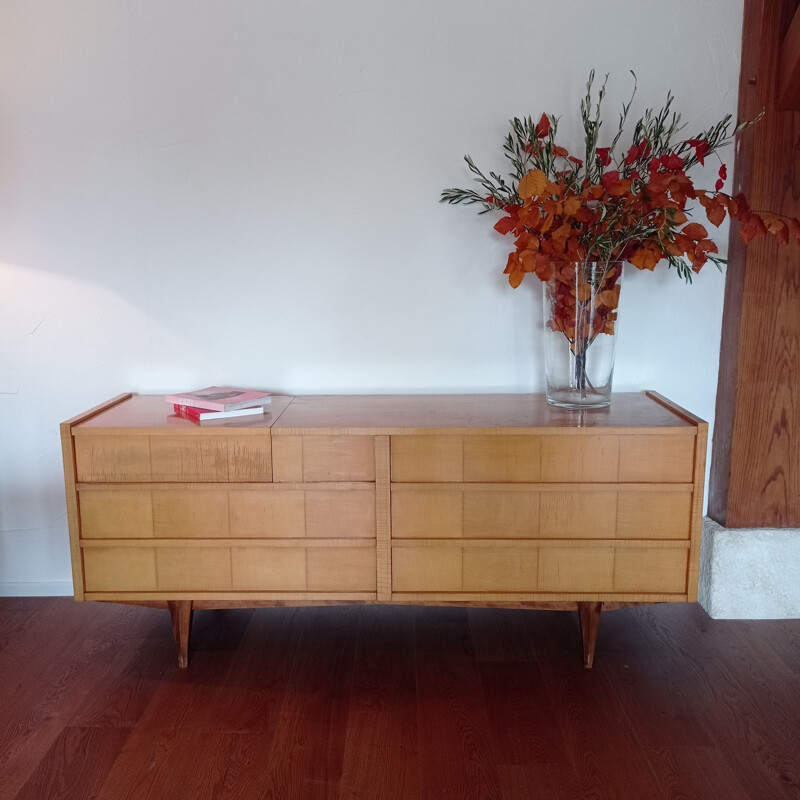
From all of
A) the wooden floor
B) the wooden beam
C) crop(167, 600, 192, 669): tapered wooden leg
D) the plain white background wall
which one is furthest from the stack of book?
the wooden beam

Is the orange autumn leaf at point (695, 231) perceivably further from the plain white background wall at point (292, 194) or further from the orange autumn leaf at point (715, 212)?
the plain white background wall at point (292, 194)

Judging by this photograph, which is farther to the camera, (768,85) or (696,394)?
(696,394)

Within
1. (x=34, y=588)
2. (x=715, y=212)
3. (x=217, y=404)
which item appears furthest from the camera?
(x=34, y=588)

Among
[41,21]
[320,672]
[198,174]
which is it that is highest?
[41,21]

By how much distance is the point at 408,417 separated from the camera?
191 cm

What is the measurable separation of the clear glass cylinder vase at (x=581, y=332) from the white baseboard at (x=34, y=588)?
166 centimetres

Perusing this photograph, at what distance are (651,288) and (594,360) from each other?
39cm

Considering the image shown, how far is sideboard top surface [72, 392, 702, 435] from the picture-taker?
1801mm

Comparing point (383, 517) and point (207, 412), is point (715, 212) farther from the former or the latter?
point (207, 412)

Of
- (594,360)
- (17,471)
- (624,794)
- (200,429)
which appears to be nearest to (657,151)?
(594,360)

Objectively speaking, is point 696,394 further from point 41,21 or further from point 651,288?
point 41,21

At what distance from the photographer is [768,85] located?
202 cm

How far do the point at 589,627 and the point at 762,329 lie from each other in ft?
3.21

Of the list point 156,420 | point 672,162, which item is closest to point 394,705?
point 156,420
